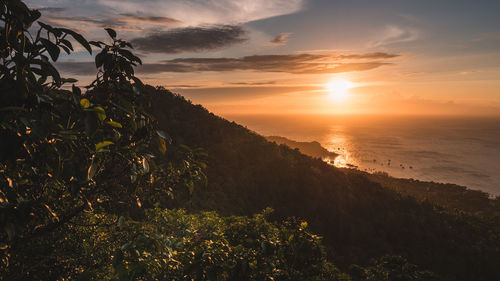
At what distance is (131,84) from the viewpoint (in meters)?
2.81

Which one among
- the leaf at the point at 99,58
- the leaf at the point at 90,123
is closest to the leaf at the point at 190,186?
the leaf at the point at 90,123

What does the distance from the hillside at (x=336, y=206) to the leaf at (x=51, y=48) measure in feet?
82.8

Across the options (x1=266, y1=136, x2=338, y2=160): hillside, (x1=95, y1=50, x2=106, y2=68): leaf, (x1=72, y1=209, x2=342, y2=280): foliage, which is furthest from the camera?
(x1=266, y1=136, x2=338, y2=160): hillside

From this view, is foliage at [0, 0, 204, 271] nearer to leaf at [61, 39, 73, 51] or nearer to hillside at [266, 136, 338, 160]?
leaf at [61, 39, 73, 51]

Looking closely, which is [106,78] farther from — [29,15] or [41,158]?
[41,158]

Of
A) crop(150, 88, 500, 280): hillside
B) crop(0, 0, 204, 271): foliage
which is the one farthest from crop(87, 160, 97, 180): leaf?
crop(150, 88, 500, 280): hillside

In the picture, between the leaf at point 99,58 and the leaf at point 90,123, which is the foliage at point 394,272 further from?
the leaf at point 99,58

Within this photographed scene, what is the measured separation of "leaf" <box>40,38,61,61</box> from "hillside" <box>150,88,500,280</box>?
82.8ft

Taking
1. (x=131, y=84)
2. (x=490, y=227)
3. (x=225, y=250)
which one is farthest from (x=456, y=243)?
(x=131, y=84)

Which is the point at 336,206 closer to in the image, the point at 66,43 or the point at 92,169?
the point at 92,169

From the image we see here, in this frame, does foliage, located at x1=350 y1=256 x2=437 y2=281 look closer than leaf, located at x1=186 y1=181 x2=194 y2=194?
No

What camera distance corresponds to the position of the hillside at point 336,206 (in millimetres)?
31562

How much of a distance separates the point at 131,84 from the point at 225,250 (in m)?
3.15

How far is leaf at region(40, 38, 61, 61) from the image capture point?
1.92 m
